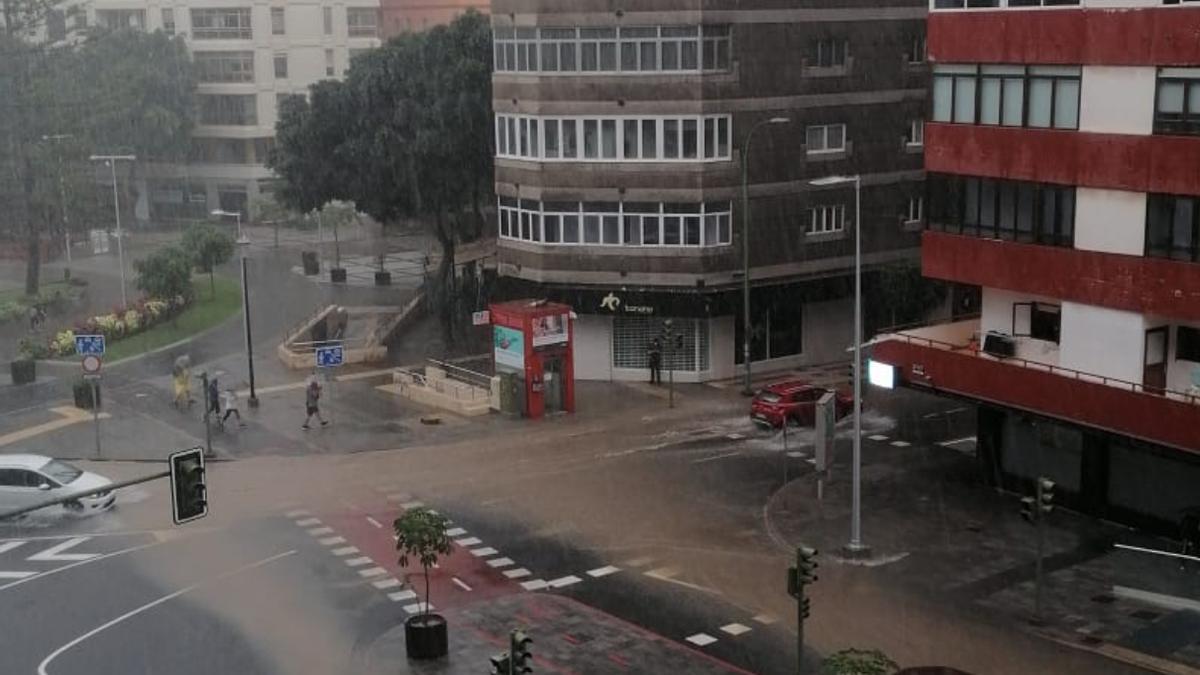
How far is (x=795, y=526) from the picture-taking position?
102 feet

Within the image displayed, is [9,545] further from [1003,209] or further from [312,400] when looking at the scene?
[1003,209]

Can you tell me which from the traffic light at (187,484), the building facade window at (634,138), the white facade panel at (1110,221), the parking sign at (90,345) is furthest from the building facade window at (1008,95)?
the parking sign at (90,345)

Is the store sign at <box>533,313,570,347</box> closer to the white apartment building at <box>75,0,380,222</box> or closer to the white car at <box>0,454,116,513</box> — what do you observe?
the white car at <box>0,454,116,513</box>

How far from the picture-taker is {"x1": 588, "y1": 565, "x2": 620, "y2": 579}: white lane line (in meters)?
28.2

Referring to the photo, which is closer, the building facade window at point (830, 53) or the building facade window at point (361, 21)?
the building facade window at point (830, 53)

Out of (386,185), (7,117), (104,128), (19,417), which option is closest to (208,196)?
(104,128)

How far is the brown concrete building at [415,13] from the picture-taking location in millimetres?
100000

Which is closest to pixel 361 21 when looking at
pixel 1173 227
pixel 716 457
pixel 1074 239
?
pixel 716 457

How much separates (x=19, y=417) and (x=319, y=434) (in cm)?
1028

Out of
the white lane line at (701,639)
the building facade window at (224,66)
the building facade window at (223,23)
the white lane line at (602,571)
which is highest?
the building facade window at (223,23)

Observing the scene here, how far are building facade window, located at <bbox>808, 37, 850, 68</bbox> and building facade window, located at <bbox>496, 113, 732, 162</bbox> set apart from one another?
4447 mm

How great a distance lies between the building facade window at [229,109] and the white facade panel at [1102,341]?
73616 millimetres

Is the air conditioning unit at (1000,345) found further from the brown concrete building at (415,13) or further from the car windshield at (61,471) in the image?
the brown concrete building at (415,13)

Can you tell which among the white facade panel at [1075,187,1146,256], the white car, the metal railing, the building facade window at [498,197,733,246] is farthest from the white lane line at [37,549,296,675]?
the building facade window at [498,197,733,246]
